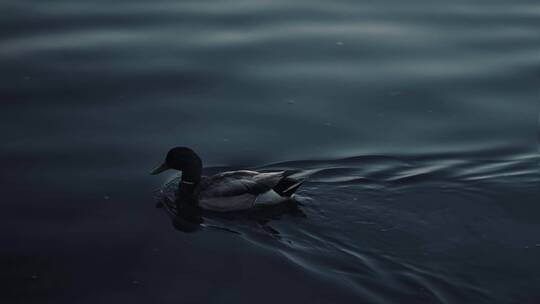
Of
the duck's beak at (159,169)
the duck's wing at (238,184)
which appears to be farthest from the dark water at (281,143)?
the duck's wing at (238,184)

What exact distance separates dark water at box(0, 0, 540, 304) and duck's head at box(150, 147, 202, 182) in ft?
1.33

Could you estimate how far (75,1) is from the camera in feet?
53.3

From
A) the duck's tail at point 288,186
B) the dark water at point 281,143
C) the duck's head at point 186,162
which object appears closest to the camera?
the dark water at point 281,143

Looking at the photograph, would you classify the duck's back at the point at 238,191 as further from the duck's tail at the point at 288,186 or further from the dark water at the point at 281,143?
the dark water at the point at 281,143

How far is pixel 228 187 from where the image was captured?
35.8ft

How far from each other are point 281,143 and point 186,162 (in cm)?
149

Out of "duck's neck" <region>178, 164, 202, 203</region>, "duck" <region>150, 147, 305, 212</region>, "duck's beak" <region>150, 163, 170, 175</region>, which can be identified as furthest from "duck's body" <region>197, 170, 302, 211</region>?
"duck's beak" <region>150, 163, 170, 175</region>

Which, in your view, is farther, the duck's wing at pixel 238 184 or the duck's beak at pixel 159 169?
the duck's beak at pixel 159 169

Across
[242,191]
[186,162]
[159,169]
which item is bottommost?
[242,191]

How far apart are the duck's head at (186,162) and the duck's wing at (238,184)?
0.76 ft

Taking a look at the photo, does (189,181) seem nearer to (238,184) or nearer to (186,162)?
(186,162)

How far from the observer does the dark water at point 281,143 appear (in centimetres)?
954

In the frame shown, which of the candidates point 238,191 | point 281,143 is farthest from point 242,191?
point 281,143

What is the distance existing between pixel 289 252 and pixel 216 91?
4093 mm
